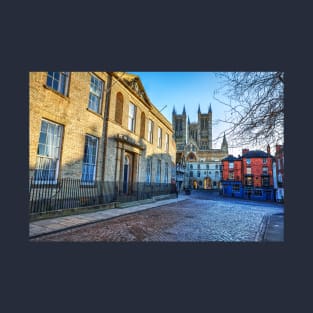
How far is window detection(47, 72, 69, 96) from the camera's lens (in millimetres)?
6523

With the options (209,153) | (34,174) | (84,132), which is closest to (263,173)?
(209,153)

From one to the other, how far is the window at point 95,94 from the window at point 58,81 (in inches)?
58.1

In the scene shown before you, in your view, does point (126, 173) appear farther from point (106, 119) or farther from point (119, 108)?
point (119, 108)

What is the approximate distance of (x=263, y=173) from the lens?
28.8 m

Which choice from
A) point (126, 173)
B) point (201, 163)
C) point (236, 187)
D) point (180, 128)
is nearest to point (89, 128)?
point (126, 173)

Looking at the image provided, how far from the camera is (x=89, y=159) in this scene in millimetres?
8398

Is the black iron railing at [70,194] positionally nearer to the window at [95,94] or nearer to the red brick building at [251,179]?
the window at [95,94]

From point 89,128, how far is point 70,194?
9.83ft

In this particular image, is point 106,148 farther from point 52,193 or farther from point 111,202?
point 52,193

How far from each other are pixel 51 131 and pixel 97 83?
365cm

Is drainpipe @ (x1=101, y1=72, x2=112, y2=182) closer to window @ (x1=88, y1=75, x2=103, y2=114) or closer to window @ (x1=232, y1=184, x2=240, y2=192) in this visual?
window @ (x1=88, y1=75, x2=103, y2=114)

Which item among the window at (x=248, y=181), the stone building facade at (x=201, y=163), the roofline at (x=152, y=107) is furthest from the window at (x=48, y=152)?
the stone building facade at (x=201, y=163)

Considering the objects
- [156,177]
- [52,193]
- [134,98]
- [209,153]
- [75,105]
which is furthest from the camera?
[209,153]

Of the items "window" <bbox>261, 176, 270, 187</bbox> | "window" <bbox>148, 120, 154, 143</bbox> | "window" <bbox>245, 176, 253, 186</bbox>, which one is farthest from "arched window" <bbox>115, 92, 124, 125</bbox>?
"window" <bbox>245, 176, 253, 186</bbox>
